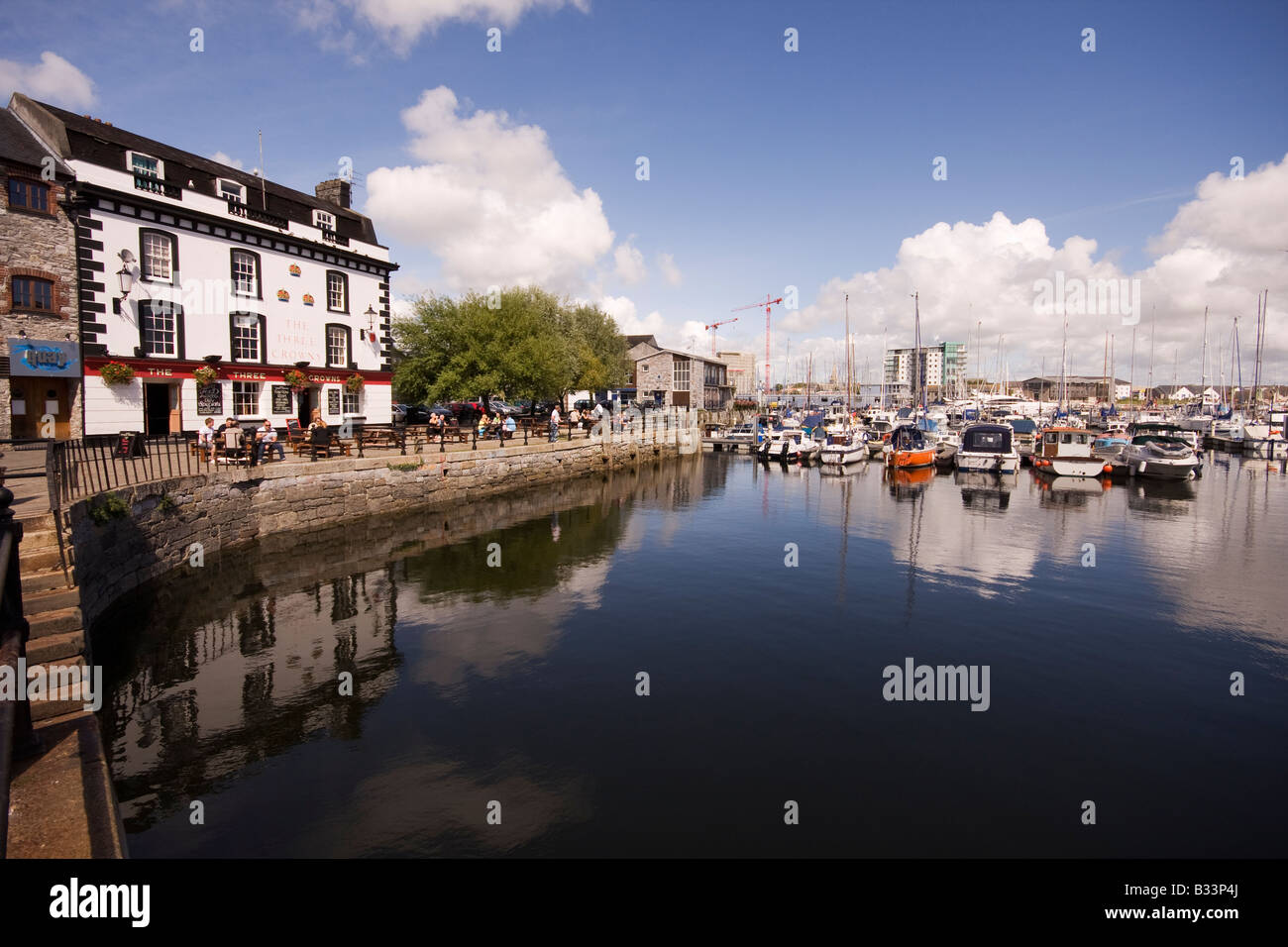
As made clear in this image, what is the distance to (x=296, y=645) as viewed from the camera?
1281cm

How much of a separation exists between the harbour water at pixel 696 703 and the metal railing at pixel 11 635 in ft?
6.85

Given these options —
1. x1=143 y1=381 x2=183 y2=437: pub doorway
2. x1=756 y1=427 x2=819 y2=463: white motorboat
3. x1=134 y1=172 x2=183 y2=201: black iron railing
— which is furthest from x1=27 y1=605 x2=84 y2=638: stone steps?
x1=756 y1=427 x2=819 y2=463: white motorboat

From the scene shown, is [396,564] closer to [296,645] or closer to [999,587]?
[296,645]

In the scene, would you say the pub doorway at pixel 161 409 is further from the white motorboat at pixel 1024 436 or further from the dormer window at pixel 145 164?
the white motorboat at pixel 1024 436

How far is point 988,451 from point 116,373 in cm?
4665

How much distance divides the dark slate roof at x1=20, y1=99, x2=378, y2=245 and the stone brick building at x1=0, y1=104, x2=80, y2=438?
A: 119cm

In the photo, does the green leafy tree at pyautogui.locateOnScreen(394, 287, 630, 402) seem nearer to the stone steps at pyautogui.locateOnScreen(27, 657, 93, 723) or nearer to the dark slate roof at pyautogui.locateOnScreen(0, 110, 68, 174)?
the dark slate roof at pyautogui.locateOnScreen(0, 110, 68, 174)

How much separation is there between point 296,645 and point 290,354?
2167cm

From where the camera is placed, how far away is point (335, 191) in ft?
120

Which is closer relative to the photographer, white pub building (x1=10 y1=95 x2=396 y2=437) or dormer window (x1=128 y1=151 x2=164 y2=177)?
white pub building (x1=10 y1=95 x2=396 y2=437)

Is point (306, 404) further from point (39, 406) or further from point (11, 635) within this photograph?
point (11, 635)

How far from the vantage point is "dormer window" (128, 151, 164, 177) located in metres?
24.6
